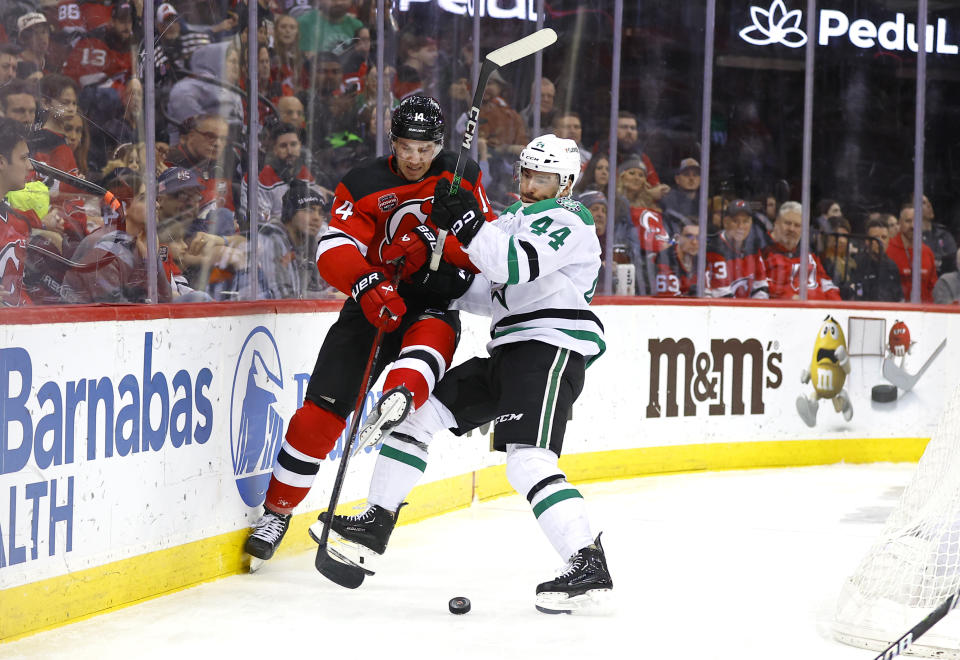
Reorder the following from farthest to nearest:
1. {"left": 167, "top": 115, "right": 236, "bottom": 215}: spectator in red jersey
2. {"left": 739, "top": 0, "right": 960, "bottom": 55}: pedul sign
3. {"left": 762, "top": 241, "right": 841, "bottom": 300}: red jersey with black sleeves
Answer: {"left": 739, "top": 0, "right": 960, "bottom": 55}: pedul sign → {"left": 762, "top": 241, "right": 841, "bottom": 300}: red jersey with black sleeves → {"left": 167, "top": 115, "right": 236, "bottom": 215}: spectator in red jersey

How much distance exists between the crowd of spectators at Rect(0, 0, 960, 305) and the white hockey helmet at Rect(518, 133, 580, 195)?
44.0 inches

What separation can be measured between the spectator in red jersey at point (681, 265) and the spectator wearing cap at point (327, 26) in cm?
228


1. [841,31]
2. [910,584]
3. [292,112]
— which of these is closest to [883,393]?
[841,31]

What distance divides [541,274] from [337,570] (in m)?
0.93

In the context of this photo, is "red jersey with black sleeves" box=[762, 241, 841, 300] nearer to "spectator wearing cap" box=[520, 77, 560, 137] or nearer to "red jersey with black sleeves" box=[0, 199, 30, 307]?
"spectator wearing cap" box=[520, 77, 560, 137]

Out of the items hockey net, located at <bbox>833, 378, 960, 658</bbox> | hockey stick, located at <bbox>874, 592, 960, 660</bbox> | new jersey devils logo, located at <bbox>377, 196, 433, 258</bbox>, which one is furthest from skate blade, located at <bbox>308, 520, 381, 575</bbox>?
hockey stick, located at <bbox>874, 592, 960, 660</bbox>

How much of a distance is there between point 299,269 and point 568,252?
61.3 inches

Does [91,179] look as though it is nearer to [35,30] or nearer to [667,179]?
[35,30]

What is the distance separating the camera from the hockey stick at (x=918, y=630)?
2438 mm

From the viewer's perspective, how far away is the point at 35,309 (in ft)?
9.11

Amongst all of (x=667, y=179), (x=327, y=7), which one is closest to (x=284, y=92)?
(x=327, y=7)

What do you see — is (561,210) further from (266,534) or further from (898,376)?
(898,376)

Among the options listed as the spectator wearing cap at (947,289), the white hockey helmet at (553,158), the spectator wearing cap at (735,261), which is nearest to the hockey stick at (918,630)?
the white hockey helmet at (553,158)

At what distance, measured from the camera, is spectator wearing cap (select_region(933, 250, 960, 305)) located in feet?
23.0
